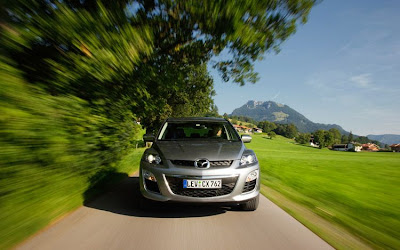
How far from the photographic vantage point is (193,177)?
3539mm

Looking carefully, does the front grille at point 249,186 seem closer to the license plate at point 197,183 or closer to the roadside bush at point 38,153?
the license plate at point 197,183

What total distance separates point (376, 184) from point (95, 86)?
8233 millimetres

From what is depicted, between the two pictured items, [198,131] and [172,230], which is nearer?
[172,230]

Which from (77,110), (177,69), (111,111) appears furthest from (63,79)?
(177,69)

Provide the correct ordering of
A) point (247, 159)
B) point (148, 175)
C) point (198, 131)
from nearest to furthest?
point (148, 175) < point (247, 159) < point (198, 131)

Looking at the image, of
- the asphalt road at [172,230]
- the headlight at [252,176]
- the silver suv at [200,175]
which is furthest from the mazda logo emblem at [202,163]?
the asphalt road at [172,230]

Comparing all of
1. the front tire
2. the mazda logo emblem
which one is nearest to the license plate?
the mazda logo emblem

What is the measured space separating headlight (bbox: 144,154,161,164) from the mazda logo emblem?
1.96ft

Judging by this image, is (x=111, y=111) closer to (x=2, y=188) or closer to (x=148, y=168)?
(x=148, y=168)

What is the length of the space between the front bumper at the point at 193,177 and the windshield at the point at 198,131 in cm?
141

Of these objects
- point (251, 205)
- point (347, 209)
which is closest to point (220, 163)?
point (251, 205)

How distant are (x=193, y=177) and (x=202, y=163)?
24 centimetres

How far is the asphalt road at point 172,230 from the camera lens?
9.02ft

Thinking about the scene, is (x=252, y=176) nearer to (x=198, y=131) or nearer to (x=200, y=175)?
(x=200, y=175)
